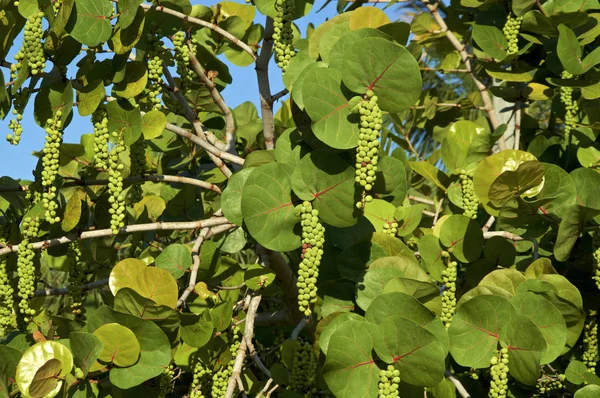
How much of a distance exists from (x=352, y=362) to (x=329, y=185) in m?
0.37

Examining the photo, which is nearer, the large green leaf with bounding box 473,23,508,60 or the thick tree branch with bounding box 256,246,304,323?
the thick tree branch with bounding box 256,246,304,323

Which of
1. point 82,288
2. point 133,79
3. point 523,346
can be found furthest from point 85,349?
point 523,346

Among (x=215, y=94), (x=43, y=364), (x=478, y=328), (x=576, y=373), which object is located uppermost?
(x=215, y=94)

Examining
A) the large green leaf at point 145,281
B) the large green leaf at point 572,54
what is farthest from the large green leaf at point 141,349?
the large green leaf at point 572,54

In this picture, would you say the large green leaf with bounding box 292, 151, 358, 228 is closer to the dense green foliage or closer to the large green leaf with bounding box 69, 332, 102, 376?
the dense green foliage

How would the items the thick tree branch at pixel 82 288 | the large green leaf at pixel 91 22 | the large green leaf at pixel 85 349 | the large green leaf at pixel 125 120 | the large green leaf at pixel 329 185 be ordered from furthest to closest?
the thick tree branch at pixel 82 288, the large green leaf at pixel 125 120, the large green leaf at pixel 91 22, the large green leaf at pixel 85 349, the large green leaf at pixel 329 185

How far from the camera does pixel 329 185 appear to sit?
1.55 meters

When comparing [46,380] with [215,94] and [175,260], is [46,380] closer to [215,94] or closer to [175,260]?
[175,260]

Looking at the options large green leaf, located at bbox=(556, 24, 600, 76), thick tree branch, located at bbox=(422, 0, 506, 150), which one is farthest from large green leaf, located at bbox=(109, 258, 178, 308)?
thick tree branch, located at bbox=(422, 0, 506, 150)

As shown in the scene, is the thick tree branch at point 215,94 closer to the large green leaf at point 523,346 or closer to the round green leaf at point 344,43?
the round green leaf at point 344,43

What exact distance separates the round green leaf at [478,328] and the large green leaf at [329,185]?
0.35 metres

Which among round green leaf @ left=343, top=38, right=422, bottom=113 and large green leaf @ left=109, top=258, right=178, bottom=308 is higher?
round green leaf @ left=343, top=38, right=422, bottom=113

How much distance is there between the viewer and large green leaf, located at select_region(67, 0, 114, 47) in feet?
5.79

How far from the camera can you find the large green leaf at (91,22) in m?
1.76
